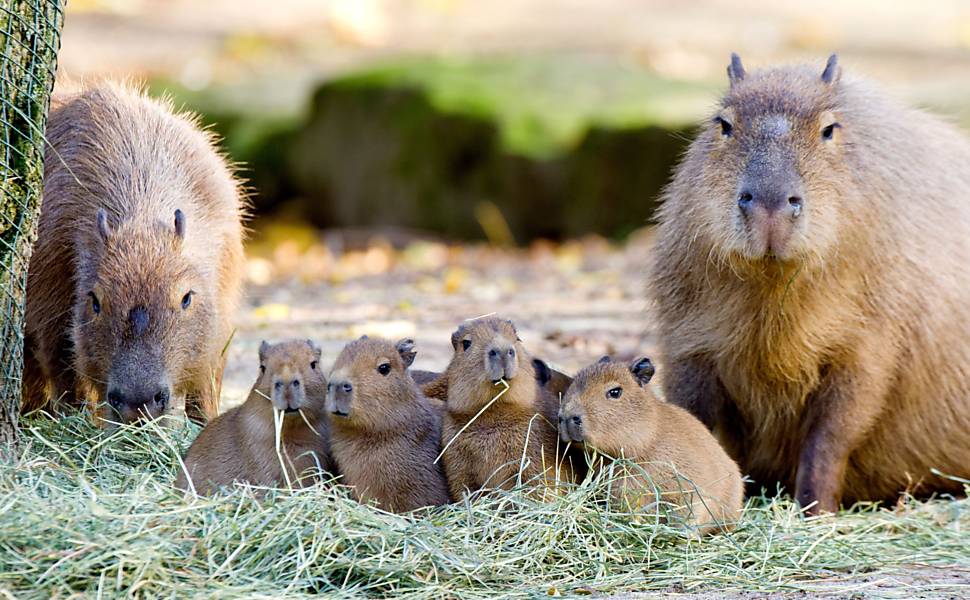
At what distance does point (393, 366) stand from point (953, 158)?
2.69 meters

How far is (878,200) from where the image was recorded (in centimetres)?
478

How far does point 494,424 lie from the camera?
408 centimetres

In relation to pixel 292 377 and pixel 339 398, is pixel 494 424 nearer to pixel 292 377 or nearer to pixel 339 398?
pixel 339 398

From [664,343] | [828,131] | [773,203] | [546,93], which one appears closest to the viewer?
[773,203]

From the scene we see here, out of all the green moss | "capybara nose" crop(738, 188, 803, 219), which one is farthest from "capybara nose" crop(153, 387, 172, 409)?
the green moss

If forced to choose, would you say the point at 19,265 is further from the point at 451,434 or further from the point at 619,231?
the point at 619,231

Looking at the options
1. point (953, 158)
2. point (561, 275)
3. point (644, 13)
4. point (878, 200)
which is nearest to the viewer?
point (878, 200)

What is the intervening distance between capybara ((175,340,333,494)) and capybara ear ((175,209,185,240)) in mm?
1007

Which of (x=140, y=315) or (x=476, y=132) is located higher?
(x=476, y=132)

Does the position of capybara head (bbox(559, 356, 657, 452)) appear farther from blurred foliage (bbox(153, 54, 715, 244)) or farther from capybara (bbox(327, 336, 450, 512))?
blurred foliage (bbox(153, 54, 715, 244))

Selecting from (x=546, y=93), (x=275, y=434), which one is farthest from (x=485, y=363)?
(x=546, y=93)

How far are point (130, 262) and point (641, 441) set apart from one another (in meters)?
1.99

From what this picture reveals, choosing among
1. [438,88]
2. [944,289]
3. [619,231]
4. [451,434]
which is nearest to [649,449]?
[451,434]

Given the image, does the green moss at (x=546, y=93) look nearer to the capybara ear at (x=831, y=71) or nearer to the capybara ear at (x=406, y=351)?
the capybara ear at (x=831, y=71)
